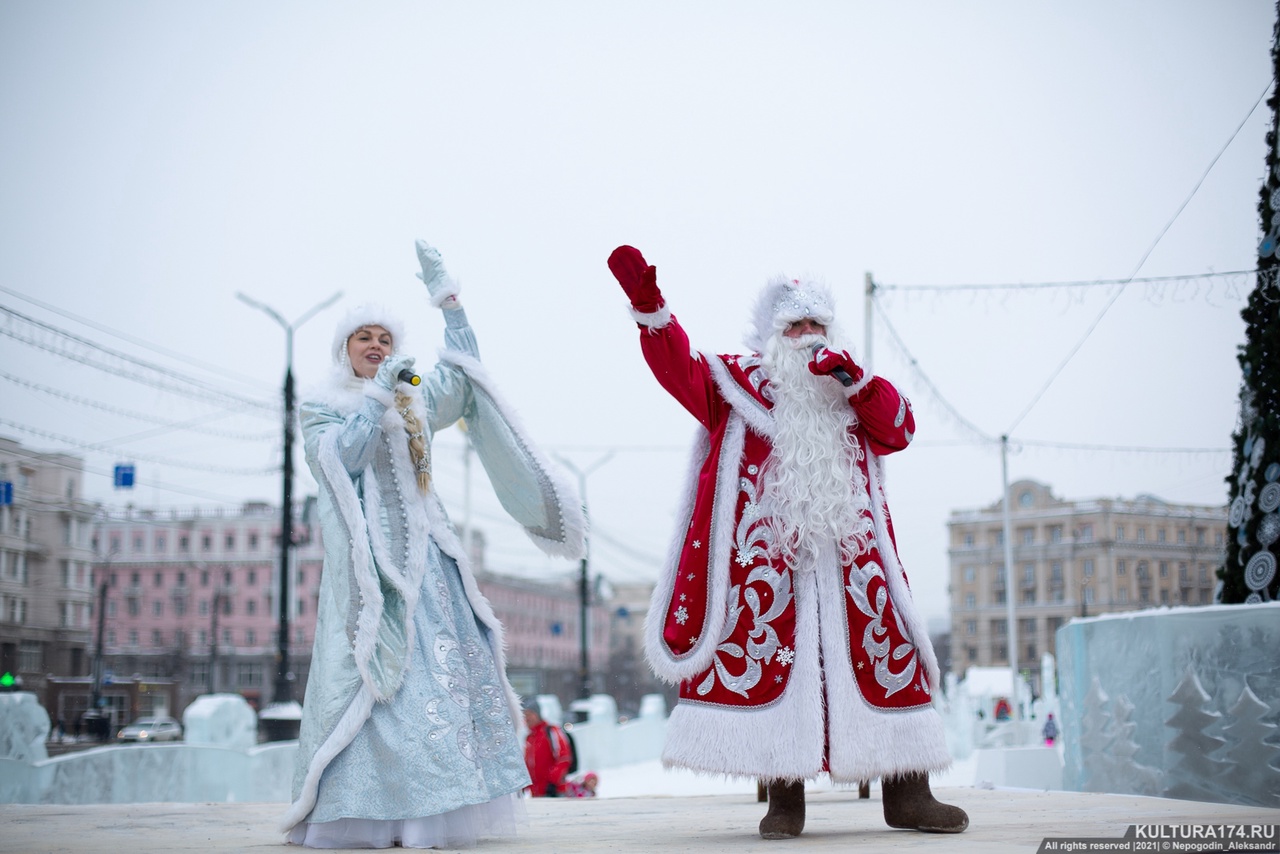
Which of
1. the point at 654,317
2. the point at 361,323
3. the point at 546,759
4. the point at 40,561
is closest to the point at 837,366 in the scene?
the point at 654,317

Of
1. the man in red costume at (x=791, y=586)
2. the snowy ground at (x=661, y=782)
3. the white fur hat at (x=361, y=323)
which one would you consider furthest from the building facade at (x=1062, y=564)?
the white fur hat at (x=361, y=323)

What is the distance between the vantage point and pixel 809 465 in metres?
3.91

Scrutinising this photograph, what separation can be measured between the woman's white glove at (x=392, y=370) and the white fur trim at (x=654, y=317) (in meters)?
0.75

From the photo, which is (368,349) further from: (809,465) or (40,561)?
(40,561)

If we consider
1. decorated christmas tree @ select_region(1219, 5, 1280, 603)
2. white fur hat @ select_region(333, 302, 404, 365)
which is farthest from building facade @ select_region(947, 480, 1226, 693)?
white fur hat @ select_region(333, 302, 404, 365)

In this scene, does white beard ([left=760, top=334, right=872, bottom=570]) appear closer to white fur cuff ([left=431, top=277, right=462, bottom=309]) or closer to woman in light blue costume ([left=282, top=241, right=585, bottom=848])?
woman in light blue costume ([left=282, top=241, right=585, bottom=848])

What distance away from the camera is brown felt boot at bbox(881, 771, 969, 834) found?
3.63 meters

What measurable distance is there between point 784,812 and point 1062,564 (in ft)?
56.2

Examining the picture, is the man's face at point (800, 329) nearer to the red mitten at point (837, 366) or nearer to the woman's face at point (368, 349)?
the red mitten at point (837, 366)

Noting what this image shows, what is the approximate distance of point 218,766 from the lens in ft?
34.6

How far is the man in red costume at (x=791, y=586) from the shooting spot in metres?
3.65

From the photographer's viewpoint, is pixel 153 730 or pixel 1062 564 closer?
pixel 1062 564

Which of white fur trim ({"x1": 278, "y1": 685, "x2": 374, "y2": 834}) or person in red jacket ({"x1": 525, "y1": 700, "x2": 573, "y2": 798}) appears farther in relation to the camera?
person in red jacket ({"x1": 525, "y1": 700, "x2": 573, "y2": 798})

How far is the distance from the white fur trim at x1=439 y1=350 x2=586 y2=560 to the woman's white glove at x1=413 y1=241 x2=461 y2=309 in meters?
0.20
